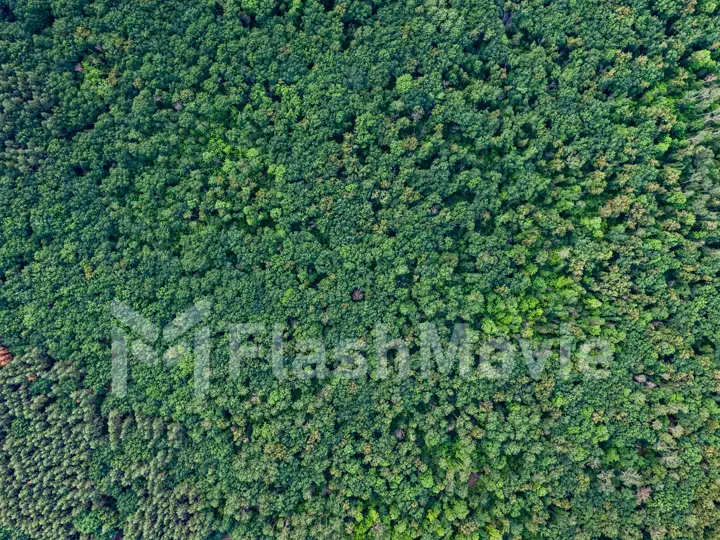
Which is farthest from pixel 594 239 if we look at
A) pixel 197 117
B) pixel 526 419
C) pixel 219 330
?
pixel 197 117

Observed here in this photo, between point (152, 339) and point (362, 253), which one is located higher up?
point (362, 253)

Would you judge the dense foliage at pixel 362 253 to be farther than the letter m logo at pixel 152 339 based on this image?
No

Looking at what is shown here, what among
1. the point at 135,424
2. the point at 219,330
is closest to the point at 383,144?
the point at 219,330

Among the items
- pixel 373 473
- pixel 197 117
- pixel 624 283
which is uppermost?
pixel 197 117

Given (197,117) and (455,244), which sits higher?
(197,117)

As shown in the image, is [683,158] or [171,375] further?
[171,375]

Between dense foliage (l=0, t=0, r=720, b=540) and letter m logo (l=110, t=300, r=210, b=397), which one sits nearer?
dense foliage (l=0, t=0, r=720, b=540)

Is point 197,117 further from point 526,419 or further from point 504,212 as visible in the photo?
point 526,419

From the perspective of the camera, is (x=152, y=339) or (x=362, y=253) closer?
(x=362, y=253)
